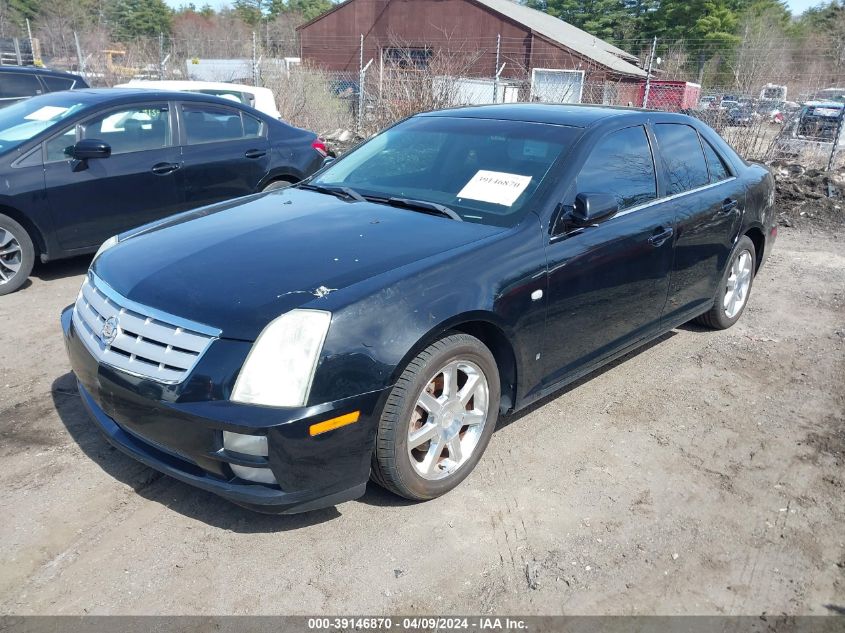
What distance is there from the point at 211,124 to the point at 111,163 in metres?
1.15

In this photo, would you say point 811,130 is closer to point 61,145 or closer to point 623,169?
point 623,169

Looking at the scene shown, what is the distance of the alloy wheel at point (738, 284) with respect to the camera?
17.6ft

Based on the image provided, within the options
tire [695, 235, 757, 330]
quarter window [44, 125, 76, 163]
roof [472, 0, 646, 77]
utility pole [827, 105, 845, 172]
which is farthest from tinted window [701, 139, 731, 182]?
roof [472, 0, 646, 77]

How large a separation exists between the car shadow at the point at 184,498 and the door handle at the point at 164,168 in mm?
3274

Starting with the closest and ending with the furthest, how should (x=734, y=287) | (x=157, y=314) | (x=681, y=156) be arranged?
(x=157, y=314)
(x=681, y=156)
(x=734, y=287)

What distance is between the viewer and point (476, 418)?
10.7ft

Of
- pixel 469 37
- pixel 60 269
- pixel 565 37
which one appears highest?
pixel 565 37

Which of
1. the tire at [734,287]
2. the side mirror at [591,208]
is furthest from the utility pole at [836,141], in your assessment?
the side mirror at [591,208]

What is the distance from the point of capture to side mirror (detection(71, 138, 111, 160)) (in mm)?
5695

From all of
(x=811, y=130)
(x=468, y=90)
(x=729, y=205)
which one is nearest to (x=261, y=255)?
(x=729, y=205)

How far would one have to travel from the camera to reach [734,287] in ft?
17.9

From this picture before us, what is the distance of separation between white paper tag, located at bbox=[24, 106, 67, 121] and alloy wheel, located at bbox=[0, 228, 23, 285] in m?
1.12

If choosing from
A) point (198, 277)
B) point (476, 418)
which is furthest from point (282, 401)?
point (476, 418)

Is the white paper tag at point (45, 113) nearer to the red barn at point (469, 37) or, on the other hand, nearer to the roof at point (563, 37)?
the red barn at point (469, 37)
